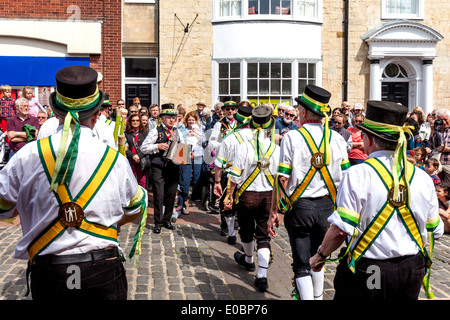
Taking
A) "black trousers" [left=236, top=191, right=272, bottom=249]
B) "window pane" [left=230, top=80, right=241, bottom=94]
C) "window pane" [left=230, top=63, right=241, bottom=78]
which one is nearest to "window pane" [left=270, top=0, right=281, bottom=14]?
"window pane" [left=230, top=63, right=241, bottom=78]

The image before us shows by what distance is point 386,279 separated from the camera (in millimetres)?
3094

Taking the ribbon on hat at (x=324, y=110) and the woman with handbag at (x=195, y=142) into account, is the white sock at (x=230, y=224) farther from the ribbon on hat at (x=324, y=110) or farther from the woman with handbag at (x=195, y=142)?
the ribbon on hat at (x=324, y=110)

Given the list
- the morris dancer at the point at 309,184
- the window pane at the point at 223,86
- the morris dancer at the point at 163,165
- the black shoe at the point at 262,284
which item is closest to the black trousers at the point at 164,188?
the morris dancer at the point at 163,165

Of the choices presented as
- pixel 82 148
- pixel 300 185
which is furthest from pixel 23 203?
pixel 300 185

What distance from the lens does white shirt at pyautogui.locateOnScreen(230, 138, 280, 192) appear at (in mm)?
6066

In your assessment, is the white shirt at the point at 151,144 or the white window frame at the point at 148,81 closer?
the white shirt at the point at 151,144

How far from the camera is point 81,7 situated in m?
15.0

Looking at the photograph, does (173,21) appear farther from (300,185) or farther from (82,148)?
(82,148)

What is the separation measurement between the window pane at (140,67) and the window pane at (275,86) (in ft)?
12.3

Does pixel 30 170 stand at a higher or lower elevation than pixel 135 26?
lower

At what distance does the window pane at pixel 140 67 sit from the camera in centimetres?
1563

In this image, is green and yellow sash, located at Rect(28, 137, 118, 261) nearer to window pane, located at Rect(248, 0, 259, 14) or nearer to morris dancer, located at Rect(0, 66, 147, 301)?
morris dancer, located at Rect(0, 66, 147, 301)

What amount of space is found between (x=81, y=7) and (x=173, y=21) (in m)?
2.79
